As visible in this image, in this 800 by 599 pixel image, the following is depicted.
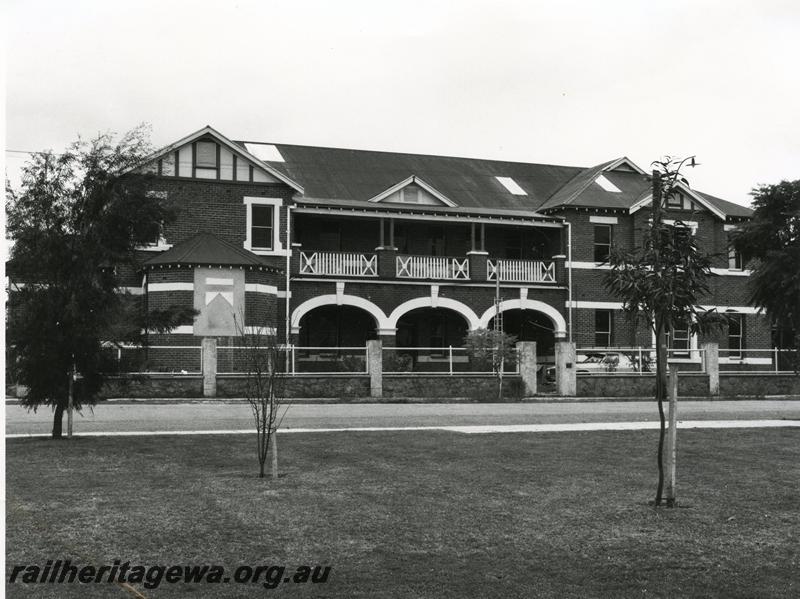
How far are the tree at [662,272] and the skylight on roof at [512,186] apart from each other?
2985 cm

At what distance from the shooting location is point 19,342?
47.6ft

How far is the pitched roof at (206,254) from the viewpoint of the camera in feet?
97.6

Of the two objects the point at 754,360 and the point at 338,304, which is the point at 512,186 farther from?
the point at 754,360

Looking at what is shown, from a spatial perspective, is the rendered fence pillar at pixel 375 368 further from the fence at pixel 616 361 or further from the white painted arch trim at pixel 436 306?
the fence at pixel 616 361

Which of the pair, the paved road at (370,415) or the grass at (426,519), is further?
the paved road at (370,415)

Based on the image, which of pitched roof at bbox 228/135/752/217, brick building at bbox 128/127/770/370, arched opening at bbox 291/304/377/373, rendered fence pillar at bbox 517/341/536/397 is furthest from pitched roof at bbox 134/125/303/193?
rendered fence pillar at bbox 517/341/536/397

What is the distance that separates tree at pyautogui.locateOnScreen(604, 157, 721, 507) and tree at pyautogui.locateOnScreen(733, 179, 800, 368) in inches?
423

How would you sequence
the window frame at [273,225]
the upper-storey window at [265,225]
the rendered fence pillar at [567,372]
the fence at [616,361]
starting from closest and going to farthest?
the rendered fence pillar at [567,372]
the fence at [616,361]
the window frame at [273,225]
the upper-storey window at [265,225]

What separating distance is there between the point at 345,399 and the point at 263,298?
5287mm

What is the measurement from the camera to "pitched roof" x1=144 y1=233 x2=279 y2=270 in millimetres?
29734

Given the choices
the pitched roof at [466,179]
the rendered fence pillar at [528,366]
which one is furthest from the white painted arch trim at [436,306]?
the rendered fence pillar at [528,366]

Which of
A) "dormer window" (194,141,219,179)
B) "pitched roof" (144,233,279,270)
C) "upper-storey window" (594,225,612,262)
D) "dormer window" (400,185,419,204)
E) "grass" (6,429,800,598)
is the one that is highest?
"dormer window" (194,141,219,179)

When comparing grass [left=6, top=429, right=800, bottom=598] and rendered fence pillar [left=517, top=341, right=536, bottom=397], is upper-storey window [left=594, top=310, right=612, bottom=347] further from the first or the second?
grass [left=6, top=429, right=800, bottom=598]

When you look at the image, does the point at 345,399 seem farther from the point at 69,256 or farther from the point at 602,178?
the point at 602,178
